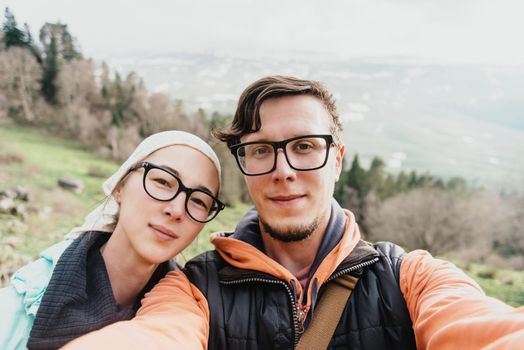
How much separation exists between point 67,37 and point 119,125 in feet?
42.9

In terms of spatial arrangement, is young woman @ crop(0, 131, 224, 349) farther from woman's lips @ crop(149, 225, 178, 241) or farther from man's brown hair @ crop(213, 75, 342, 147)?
man's brown hair @ crop(213, 75, 342, 147)

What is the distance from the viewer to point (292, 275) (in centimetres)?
227

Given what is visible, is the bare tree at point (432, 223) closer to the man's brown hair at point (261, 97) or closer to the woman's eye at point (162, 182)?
the man's brown hair at point (261, 97)

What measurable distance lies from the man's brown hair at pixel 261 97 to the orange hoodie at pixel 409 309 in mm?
838

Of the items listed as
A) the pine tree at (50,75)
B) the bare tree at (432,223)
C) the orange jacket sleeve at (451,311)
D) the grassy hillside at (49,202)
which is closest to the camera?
the orange jacket sleeve at (451,311)

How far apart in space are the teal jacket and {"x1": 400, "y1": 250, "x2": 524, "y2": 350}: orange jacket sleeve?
221cm

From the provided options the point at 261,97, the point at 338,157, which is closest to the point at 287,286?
the point at 338,157

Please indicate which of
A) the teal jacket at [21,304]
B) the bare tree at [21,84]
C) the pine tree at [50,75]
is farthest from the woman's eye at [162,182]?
the pine tree at [50,75]

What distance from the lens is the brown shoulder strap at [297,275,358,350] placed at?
2.08 meters

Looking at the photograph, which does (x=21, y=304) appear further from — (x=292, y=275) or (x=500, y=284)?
(x=500, y=284)

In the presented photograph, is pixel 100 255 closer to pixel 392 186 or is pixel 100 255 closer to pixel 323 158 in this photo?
pixel 323 158

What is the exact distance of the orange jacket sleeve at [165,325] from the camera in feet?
5.00

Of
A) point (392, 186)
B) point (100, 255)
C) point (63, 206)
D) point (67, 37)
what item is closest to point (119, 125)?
point (67, 37)

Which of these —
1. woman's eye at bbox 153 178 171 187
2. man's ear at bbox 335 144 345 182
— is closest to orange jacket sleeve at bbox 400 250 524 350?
man's ear at bbox 335 144 345 182
